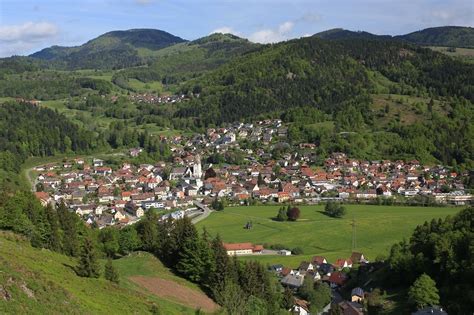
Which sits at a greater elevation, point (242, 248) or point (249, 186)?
point (249, 186)

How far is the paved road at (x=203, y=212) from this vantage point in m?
59.3

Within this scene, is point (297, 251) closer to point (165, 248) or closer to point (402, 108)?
point (165, 248)

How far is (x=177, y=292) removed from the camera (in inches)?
1137

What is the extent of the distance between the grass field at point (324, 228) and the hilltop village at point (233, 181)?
542 cm

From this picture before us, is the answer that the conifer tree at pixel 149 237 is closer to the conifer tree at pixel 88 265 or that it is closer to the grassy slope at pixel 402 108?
the conifer tree at pixel 88 265

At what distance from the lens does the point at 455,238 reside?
34781 mm

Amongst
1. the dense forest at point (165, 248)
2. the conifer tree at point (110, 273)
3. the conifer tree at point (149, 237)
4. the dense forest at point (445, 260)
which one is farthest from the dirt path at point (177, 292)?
the dense forest at point (445, 260)

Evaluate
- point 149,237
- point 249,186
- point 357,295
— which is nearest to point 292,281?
point 357,295

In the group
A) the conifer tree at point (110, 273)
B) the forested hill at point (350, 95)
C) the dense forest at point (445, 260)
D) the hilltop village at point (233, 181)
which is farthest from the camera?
the forested hill at point (350, 95)

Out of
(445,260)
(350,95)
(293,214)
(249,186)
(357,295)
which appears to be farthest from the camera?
(350,95)

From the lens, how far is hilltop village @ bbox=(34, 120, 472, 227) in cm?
6875

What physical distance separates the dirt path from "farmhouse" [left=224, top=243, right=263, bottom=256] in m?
17.6

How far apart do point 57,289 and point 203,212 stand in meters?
43.8

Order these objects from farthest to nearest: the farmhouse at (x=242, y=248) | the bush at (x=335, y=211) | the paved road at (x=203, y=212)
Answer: the bush at (x=335, y=211)
the paved road at (x=203, y=212)
the farmhouse at (x=242, y=248)
